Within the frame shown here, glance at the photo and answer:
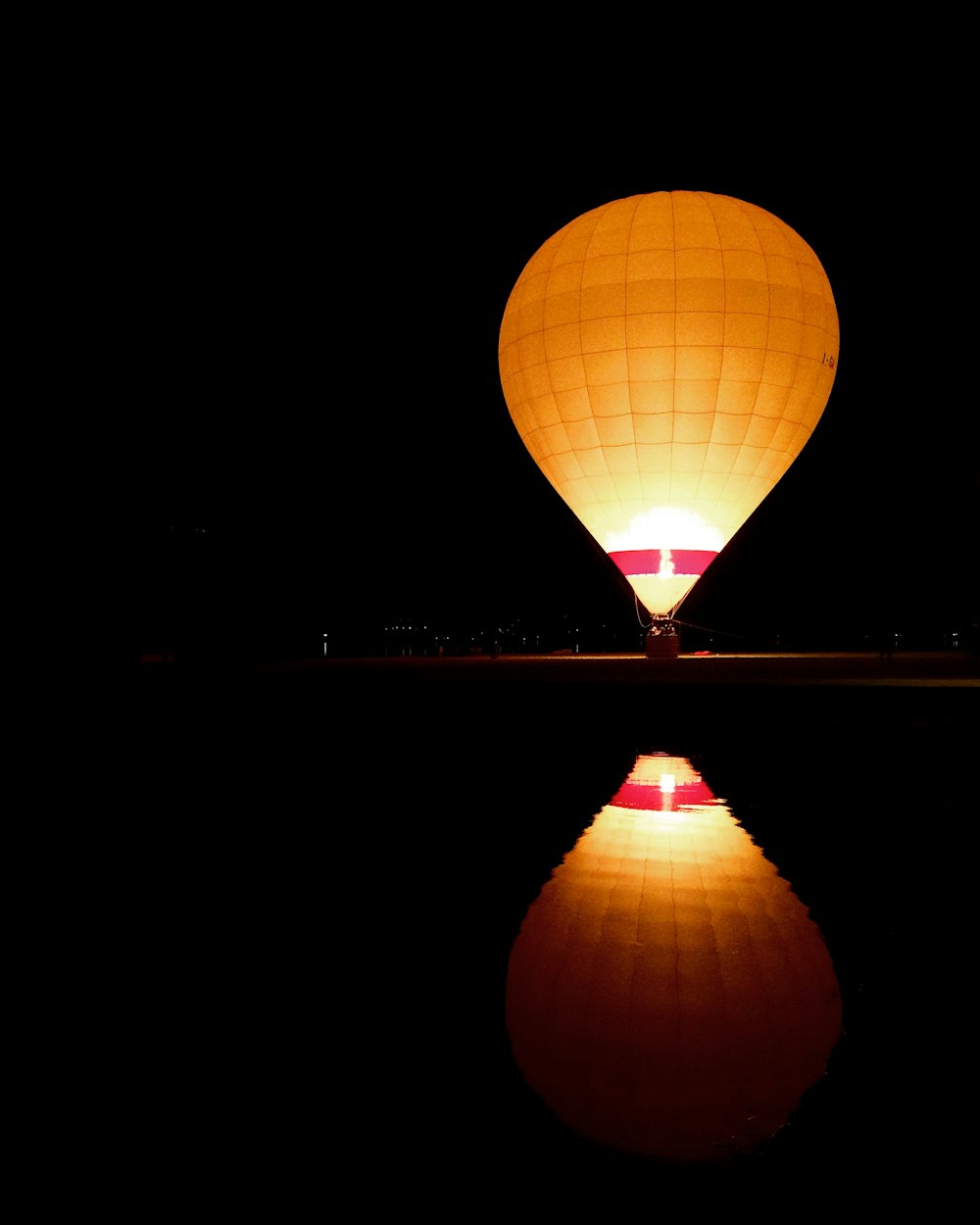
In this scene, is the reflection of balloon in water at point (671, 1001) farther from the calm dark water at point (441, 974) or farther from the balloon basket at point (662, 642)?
the balloon basket at point (662, 642)

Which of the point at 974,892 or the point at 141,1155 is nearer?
the point at 141,1155

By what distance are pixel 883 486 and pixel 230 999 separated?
53.9 meters

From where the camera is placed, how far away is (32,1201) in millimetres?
1952

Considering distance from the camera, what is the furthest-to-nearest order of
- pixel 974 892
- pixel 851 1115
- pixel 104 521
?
pixel 104 521
pixel 974 892
pixel 851 1115

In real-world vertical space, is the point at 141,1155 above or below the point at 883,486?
below

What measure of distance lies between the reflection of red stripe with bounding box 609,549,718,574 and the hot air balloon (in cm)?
3

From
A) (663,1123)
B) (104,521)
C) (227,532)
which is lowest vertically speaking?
(663,1123)

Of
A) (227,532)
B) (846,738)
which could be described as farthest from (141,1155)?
(227,532)

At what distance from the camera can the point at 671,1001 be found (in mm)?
3074

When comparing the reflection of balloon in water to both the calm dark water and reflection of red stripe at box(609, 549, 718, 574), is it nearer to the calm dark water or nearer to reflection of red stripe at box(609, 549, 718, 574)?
the calm dark water

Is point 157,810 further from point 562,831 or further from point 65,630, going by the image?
point 65,630

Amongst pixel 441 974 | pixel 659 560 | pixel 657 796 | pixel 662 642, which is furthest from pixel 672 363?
pixel 441 974

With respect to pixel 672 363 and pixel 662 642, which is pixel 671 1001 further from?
pixel 662 642

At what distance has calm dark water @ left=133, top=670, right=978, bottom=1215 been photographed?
2.06m
